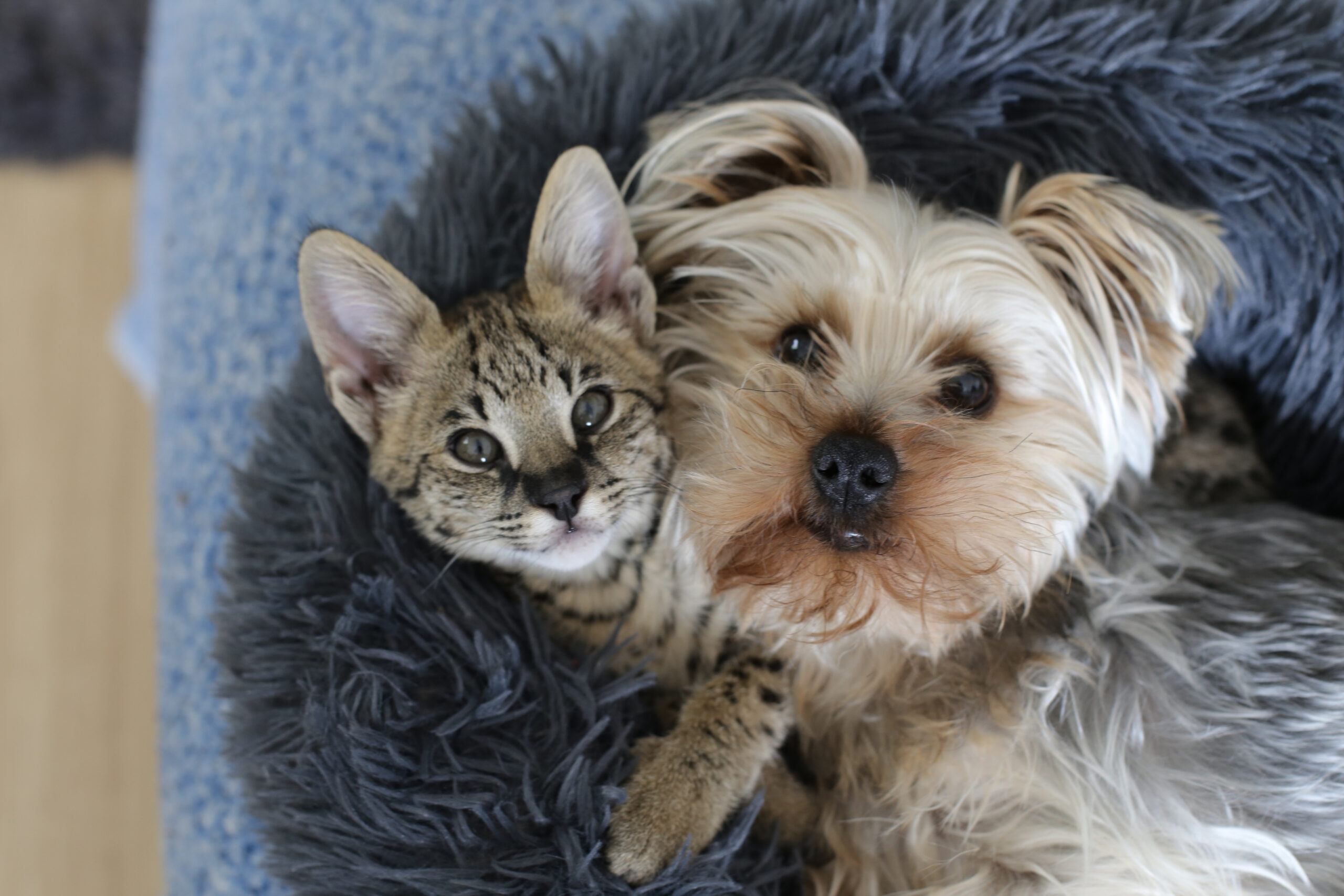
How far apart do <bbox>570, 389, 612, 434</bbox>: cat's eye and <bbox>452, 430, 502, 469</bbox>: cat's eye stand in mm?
87

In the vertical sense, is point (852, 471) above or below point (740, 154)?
below

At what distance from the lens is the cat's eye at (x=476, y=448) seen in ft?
3.35

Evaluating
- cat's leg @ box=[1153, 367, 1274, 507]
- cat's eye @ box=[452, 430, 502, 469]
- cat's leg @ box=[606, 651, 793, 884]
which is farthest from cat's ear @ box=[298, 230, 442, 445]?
cat's leg @ box=[1153, 367, 1274, 507]

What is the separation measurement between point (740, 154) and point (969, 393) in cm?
39

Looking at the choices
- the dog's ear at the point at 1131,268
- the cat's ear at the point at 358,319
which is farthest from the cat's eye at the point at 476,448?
the dog's ear at the point at 1131,268

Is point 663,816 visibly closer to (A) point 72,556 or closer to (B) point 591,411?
(B) point 591,411

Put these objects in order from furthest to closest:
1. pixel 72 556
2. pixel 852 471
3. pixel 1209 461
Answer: pixel 72 556 < pixel 1209 461 < pixel 852 471

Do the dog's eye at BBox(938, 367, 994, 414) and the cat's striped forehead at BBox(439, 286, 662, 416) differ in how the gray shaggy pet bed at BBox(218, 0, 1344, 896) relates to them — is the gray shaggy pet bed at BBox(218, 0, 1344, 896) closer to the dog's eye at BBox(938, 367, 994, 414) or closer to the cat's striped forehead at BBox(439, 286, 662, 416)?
the cat's striped forehead at BBox(439, 286, 662, 416)

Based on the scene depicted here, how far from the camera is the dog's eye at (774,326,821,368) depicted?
43.9 inches

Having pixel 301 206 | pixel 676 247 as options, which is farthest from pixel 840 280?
pixel 301 206

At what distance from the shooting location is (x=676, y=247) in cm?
120

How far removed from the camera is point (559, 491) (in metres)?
0.96

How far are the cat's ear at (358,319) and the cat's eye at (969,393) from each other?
561 millimetres

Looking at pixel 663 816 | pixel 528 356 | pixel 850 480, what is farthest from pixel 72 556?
pixel 850 480
